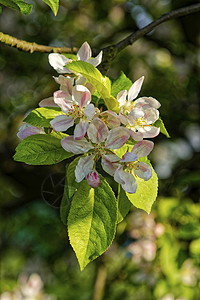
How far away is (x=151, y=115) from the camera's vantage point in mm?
601

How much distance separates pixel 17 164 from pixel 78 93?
1.49 metres

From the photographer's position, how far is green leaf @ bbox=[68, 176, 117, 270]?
1.84 ft

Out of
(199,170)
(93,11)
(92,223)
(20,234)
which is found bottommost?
(20,234)

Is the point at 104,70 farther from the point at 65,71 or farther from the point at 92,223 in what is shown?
the point at 92,223

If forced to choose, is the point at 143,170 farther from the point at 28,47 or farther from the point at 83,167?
the point at 28,47

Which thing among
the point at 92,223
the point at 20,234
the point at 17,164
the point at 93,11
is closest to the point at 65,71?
the point at 92,223

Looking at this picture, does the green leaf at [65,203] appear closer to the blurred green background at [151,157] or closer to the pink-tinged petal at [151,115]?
the pink-tinged petal at [151,115]

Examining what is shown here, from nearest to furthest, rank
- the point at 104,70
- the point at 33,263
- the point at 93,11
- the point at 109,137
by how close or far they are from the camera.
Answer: the point at 109,137, the point at 104,70, the point at 93,11, the point at 33,263

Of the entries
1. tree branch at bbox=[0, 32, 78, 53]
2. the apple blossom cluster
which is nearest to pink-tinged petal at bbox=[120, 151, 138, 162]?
the apple blossom cluster

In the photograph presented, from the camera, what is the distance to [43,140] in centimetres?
57

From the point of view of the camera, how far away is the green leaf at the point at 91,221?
0.56 m

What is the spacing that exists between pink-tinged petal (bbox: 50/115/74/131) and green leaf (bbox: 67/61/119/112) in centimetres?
6

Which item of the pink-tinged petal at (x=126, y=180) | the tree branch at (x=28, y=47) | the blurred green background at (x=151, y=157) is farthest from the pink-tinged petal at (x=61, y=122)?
the blurred green background at (x=151, y=157)

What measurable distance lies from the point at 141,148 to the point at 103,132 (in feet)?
0.21
